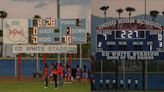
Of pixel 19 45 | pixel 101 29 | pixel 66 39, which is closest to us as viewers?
pixel 101 29

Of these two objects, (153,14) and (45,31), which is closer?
(153,14)

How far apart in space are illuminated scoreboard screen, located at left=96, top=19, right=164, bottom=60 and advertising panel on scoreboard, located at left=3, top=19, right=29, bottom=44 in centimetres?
2616

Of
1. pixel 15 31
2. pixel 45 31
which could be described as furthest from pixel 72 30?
pixel 15 31

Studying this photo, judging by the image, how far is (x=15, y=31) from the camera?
47938mm

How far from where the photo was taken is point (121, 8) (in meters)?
21.7

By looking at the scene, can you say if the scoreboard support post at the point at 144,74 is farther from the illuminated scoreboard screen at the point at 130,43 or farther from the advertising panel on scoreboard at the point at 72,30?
the advertising panel on scoreboard at the point at 72,30

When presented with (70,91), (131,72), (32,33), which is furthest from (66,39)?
(131,72)

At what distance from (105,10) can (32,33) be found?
2494cm

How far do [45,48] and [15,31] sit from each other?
11.9 ft

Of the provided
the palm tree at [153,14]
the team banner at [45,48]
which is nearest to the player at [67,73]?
the team banner at [45,48]

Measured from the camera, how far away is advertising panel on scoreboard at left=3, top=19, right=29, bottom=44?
47.5m

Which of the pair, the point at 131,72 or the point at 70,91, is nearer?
the point at 131,72

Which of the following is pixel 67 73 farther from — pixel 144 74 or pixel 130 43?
pixel 130 43

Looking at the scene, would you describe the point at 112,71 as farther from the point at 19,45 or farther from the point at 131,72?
the point at 19,45
